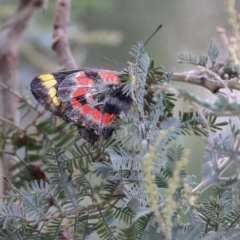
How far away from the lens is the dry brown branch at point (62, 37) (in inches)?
25.7

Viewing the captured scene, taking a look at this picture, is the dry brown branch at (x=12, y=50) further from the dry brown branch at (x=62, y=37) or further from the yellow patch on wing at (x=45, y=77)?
the yellow patch on wing at (x=45, y=77)

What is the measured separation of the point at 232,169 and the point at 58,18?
0.40 metres

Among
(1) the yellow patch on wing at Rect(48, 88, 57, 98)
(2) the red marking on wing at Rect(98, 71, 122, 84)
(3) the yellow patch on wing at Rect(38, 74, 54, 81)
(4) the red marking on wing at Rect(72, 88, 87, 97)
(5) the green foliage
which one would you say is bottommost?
(5) the green foliage

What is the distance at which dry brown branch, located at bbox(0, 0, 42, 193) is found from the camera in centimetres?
72

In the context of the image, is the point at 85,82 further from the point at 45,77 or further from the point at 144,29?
the point at 144,29

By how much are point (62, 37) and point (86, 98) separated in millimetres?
276

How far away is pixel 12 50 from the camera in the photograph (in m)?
0.80

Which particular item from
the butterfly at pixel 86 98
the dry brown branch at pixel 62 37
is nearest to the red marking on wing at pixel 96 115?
the butterfly at pixel 86 98

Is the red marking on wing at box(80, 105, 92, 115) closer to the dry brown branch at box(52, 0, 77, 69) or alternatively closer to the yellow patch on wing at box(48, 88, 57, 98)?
the yellow patch on wing at box(48, 88, 57, 98)

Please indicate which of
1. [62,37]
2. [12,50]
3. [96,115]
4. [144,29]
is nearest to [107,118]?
[96,115]

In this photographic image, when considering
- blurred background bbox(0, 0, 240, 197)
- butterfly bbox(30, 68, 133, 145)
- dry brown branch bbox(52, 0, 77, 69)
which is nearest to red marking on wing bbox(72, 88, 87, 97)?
butterfly bbox(30, 68, 133, 145)

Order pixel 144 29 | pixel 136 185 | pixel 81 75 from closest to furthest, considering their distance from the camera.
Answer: pixel 136 185, pixel 81 75, pixel 144 29

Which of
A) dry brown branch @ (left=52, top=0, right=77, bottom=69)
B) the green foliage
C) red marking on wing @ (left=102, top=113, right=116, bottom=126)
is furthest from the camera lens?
dry brown branch @ (left=52, top=0, right=77, bottom=69)

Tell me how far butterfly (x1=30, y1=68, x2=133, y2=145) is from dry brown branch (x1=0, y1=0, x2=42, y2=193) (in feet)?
0.87
